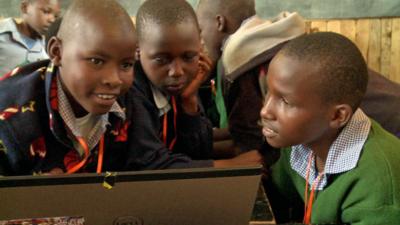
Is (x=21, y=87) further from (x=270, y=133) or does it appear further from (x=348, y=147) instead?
(x=348, y=147)

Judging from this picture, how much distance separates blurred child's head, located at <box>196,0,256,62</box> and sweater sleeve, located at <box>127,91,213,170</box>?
2.72 ft

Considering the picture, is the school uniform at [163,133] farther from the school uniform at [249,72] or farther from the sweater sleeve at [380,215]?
the sweater sleeve at [380,215]

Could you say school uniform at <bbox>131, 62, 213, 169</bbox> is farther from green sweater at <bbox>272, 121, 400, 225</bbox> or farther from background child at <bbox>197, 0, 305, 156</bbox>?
green sweater at <bbox>272, 121, 400, 225</bbox>

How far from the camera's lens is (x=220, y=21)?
189 cm

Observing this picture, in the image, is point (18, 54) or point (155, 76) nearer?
point (155, 76)

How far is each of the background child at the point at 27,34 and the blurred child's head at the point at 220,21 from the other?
3.89 feet

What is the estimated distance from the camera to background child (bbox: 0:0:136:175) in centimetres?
89

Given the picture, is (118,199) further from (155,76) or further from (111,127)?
(155,76)

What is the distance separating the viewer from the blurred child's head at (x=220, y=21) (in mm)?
1900

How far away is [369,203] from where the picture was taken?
88 cm

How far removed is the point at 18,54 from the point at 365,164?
93.2 inches

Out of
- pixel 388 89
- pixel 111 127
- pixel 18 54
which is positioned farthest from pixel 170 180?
pixel 18 54

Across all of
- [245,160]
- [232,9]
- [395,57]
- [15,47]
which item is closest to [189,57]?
[245,160]

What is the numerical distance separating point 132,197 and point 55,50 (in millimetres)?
477
